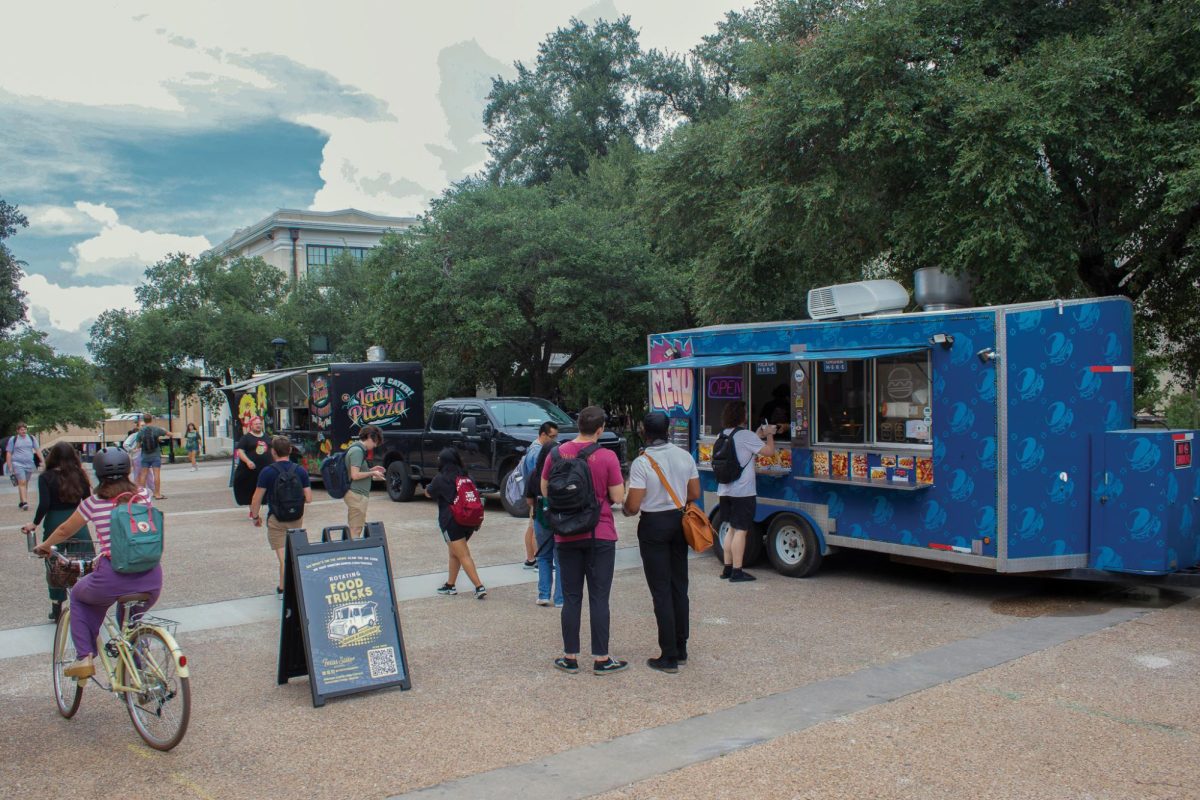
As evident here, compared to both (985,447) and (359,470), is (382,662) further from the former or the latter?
(985,447)

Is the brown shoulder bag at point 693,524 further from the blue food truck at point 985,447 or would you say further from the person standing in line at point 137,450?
the person standing in line at point 137,450

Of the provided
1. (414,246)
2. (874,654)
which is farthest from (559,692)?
(414,246)

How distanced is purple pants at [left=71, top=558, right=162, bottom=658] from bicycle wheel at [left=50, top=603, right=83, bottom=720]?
0.95 ft

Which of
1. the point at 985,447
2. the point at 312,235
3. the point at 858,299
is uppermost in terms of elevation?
the point at 312,235

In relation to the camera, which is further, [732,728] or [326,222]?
[326,222]

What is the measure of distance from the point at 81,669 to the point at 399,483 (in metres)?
12.7

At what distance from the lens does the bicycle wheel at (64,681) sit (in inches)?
228

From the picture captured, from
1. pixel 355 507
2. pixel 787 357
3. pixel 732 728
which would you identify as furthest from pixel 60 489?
pixel 787 357

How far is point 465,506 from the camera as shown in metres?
8.76

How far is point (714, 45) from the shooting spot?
1248 inches

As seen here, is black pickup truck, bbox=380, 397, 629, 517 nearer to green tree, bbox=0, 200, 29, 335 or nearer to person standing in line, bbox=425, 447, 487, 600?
person standing in line, bbox=425, 447, 487, 600

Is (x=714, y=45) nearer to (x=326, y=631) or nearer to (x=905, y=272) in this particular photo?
(x=905, y=272)

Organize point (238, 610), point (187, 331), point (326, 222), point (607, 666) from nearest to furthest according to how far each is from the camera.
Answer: point (607, 666), point (238, 610), point (187, 331), point (326, 222)

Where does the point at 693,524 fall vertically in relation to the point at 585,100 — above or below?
below
